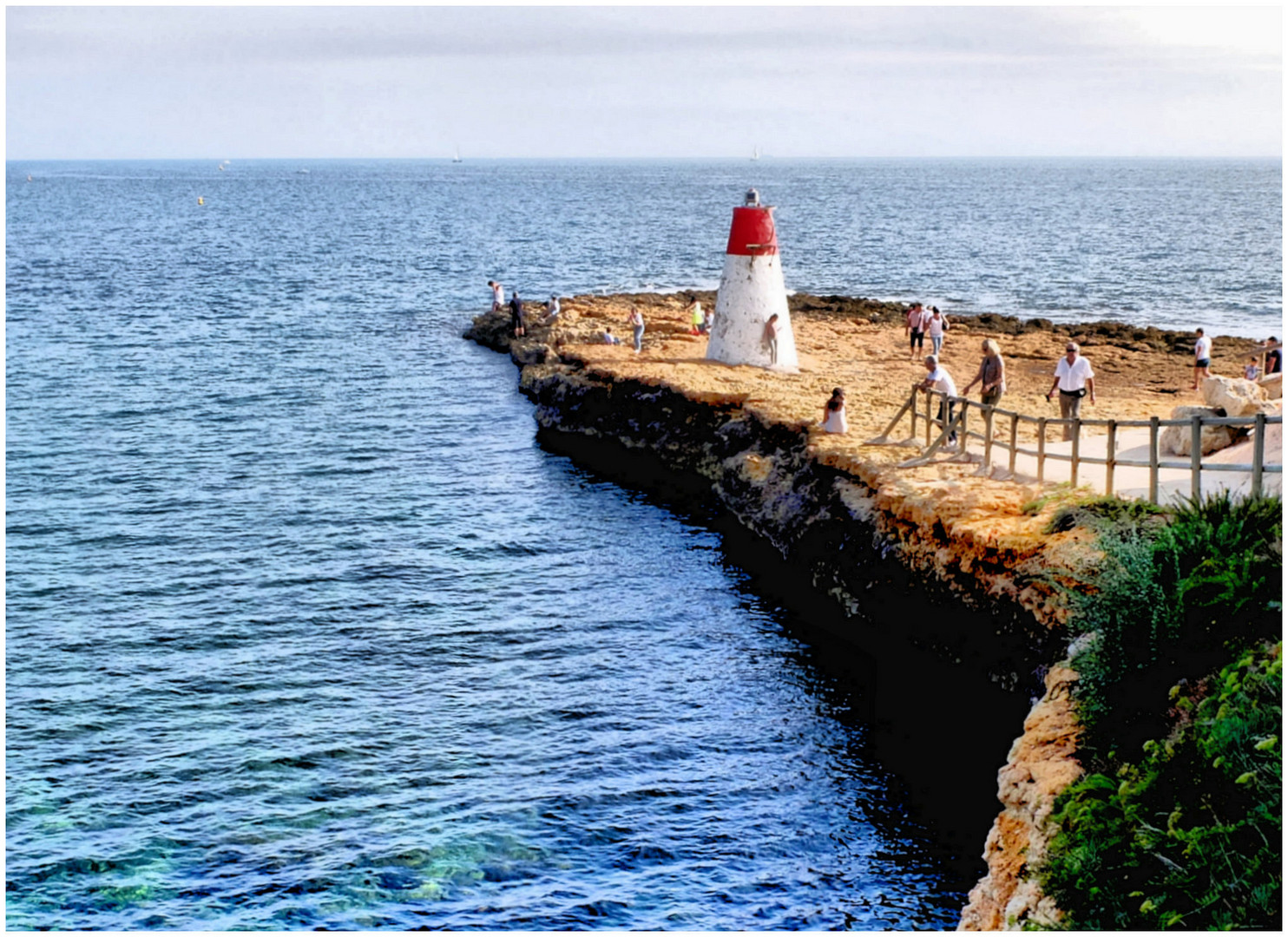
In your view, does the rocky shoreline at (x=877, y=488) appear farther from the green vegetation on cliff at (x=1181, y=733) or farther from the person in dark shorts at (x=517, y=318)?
the person in dark shorts at (x=517, y=318)

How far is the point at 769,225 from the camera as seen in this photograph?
104 feet

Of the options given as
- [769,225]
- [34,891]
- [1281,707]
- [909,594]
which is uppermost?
[769,225]

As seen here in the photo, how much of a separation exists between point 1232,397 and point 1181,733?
10781 mm

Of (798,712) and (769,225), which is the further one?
(769,225)

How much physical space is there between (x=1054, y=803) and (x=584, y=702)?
300 inches

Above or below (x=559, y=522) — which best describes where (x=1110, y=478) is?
above

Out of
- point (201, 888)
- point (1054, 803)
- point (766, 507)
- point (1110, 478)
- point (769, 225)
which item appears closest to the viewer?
point (1054, 803)

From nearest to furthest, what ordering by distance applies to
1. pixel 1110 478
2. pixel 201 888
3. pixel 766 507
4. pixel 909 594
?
pixel 201 888 < pixel 1110 478 < pixel 909 594 < pixel 766 507

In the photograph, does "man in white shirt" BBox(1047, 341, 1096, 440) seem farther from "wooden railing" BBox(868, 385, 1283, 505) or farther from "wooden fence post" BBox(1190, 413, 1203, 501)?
"wooden fence post" BBox(1190, 413, 1203, 501)

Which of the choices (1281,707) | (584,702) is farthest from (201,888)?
(1281,707)

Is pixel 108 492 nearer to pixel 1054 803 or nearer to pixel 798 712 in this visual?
pixel 798 712

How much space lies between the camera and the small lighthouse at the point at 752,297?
3156cm

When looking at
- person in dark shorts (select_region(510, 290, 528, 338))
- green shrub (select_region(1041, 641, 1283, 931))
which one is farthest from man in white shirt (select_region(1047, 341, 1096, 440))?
person in dark shorts (select_region(510, 290, 528, 338))

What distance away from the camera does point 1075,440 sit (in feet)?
61.5
